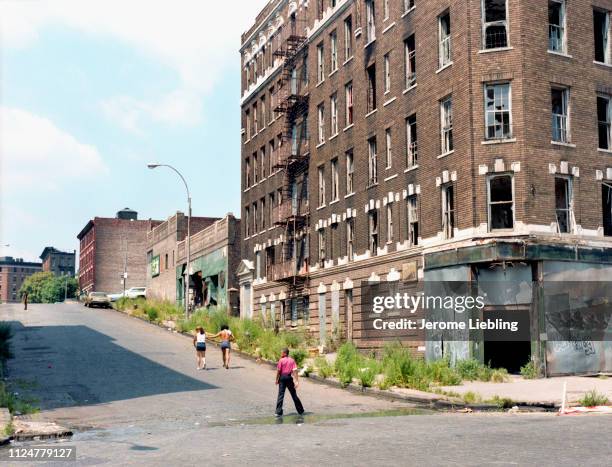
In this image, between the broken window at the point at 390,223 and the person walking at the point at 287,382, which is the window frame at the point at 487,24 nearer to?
the broken window at the point at 390,223

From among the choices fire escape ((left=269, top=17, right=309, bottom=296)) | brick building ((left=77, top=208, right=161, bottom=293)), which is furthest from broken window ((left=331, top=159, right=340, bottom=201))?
brick building ((left=77, top=208, right=161, bottom=293))

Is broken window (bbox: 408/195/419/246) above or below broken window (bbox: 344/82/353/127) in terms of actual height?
below

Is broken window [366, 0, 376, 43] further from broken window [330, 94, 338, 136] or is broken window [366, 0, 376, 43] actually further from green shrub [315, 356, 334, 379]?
green shrub [315, 356, 334, 379]

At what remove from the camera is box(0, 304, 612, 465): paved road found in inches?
514

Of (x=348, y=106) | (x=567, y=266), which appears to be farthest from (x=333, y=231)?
(x=567, y=266)

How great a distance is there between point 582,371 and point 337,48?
2166 cm

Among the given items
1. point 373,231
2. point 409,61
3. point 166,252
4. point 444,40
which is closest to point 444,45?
point 444,40

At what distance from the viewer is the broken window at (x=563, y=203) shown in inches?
1203

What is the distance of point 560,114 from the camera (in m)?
31.4

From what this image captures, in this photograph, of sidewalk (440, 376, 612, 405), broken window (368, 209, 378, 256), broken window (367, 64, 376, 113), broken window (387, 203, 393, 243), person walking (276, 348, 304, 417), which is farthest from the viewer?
broken window (367, 64, 376, 113)

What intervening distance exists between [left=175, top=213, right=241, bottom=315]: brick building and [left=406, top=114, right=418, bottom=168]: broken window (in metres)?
24.8

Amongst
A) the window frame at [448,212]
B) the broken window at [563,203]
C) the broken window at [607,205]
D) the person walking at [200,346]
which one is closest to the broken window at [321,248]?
the person walking at [200,346]

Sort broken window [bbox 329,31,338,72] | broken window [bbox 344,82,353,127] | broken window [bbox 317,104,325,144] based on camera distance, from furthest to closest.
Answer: broken window [bbox 317,104,325,144] < broken window [bbox 329,31,338,72] < broken window [bbox 344,82,353,127]

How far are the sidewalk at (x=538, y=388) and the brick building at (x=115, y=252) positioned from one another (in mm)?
89884
